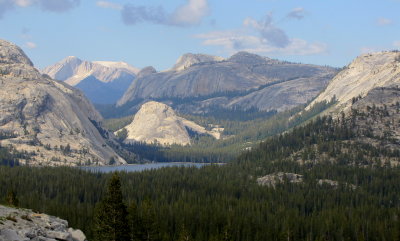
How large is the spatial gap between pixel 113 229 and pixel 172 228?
6808 centimetres

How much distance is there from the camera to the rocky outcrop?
7494 centimetres

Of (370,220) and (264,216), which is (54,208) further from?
(370,220)

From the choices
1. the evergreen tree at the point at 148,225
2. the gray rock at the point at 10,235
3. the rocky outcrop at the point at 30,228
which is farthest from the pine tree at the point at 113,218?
the gray rock at the point at 10,235

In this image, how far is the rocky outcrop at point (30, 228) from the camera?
74.9m

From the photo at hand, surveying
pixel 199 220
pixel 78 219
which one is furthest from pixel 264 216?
pixel 78 219

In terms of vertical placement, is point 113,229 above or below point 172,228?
above

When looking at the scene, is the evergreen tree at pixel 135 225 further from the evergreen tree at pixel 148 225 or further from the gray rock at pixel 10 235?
the gray rock at pixel 10 235

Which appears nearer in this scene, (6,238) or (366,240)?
(6,238)

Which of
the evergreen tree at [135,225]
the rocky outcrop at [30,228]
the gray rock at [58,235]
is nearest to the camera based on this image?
the rocky outcrop at [30,228]

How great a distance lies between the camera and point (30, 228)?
80.8m

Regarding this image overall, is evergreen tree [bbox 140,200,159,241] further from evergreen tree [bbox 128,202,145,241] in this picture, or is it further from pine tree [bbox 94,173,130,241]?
pine tree [bbox 94,173,130,241]

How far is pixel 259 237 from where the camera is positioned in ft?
551

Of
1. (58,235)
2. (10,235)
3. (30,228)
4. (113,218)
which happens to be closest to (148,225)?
(113,218)

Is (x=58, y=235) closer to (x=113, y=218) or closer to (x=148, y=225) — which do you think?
(x=113, y=218)
